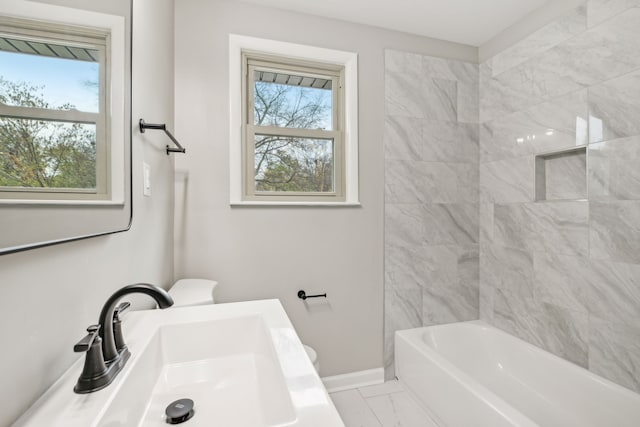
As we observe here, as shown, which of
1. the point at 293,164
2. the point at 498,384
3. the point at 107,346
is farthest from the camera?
the point at 293,164

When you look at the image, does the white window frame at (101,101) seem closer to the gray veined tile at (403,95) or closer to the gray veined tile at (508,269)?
the gray veined tile at (403,95)

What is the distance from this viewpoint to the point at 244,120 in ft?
6.48

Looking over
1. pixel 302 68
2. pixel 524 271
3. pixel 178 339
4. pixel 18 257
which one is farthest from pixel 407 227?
pixel 18 257

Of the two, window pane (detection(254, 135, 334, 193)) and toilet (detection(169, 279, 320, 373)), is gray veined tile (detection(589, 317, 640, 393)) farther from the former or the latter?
window pane (detection(254, 135, 334, 193))

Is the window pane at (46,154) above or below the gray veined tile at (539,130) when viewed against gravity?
below

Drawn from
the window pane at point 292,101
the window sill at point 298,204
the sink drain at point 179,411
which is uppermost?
the window pane at point 292,101

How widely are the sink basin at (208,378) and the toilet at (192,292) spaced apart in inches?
11.5

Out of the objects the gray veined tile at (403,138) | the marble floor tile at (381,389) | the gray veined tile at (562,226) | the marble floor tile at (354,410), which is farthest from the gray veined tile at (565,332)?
the gray veined tile at (403,138)

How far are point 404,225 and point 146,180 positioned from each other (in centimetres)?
172

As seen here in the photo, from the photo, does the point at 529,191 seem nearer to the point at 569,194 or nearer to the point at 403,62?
the point at 569,194

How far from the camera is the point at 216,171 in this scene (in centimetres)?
187

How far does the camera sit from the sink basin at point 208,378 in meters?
0.54

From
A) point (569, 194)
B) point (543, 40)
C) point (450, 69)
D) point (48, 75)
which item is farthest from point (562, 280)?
point (48, 75)

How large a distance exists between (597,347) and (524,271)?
56 centimetres
